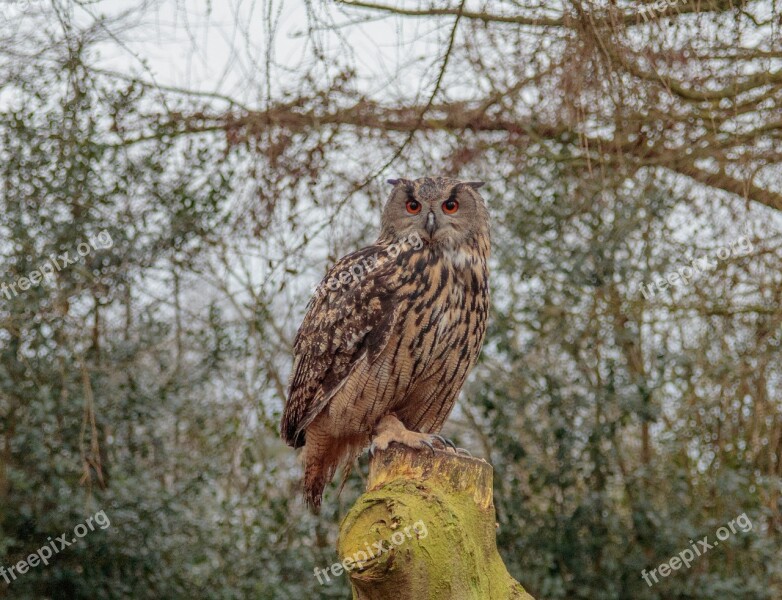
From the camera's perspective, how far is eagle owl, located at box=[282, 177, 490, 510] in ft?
8.17

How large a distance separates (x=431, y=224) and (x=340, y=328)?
401mm

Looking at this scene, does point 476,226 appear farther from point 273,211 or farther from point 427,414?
point 273,211

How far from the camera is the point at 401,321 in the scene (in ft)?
8.13

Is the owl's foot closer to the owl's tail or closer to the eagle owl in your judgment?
the eagle owl

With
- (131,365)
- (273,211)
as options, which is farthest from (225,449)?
(273,211)

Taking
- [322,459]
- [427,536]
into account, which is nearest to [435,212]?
[322,459]

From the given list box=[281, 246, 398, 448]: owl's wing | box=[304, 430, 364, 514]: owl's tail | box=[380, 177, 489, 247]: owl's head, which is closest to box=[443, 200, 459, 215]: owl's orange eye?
box=[380, 177, 489, 247]: owl's head

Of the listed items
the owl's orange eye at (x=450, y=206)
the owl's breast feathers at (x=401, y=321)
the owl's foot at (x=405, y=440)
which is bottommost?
the owl's foot at (x=405, y=440)

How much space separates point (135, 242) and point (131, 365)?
1.98ft

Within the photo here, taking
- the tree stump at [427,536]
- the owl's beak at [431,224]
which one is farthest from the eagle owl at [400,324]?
the tree stump at [427,536]

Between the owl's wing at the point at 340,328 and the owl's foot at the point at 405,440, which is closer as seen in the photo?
the owl's foot at the point at 405,440

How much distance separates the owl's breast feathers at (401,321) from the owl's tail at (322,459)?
0.12 meters

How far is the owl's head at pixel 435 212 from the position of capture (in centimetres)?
259

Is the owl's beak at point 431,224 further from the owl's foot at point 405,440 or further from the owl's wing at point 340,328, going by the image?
the owl's foot at point 405,440
